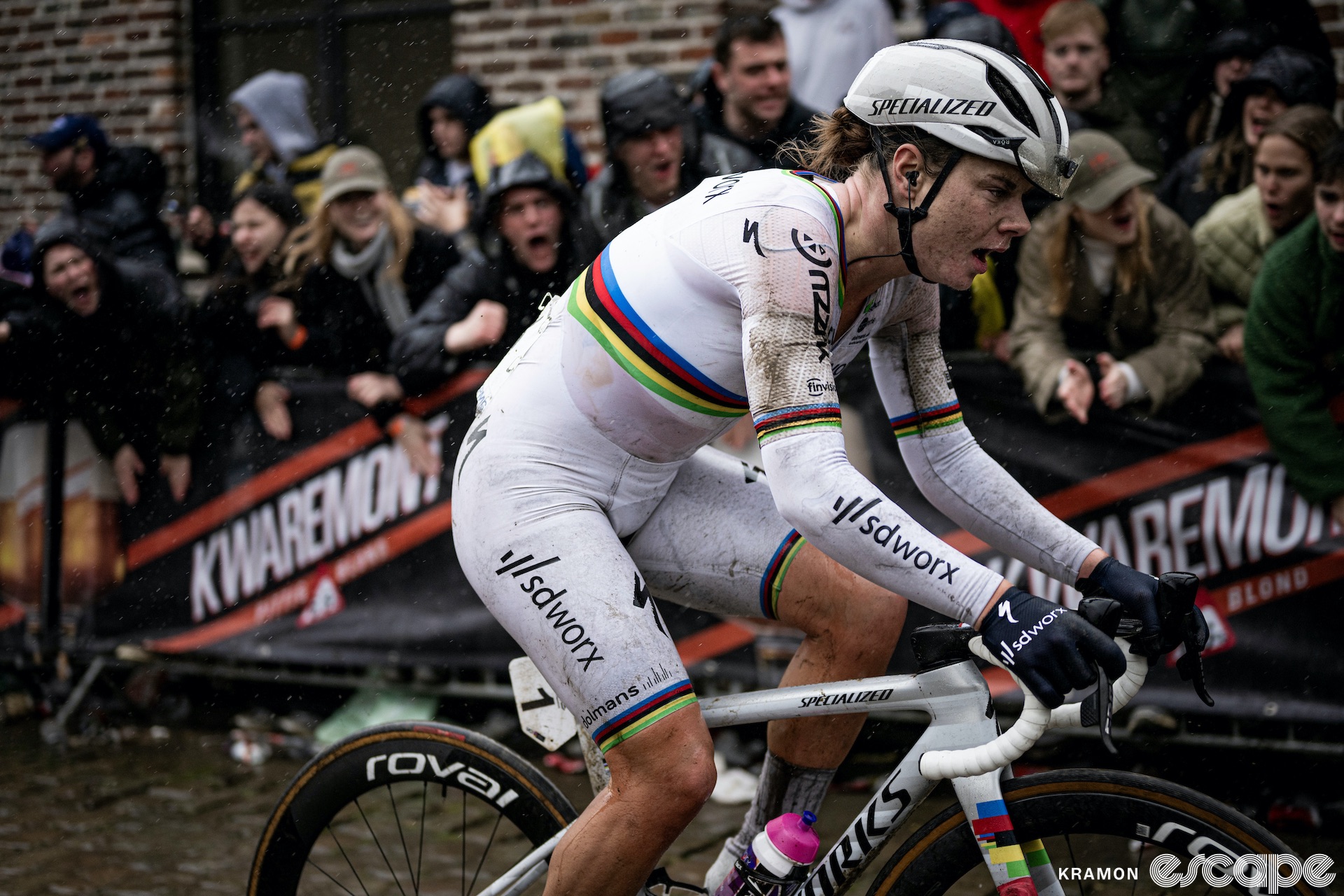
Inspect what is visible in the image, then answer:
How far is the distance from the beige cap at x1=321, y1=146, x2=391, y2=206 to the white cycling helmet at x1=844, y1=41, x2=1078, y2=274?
4266 mm

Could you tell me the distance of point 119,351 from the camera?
635cm

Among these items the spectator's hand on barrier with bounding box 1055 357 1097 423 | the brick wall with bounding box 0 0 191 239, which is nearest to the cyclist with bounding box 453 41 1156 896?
the spectator's hand on barrier with bounding box 1055 357 1097 423

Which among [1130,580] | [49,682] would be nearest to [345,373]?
[49,682]

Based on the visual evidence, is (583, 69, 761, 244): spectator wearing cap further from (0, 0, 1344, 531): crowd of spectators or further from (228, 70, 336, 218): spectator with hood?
(228, 70, 336, 218): spectator with hood

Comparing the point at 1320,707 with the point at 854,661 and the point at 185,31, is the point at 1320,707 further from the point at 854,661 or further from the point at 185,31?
the point at 185,31

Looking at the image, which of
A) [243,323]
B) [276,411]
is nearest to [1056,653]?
[276,411]

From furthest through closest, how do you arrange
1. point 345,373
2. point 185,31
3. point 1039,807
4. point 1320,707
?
point 185,31, point 345,373, point 1320,707, point 1039,807

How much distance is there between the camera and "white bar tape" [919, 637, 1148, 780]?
2131 mm

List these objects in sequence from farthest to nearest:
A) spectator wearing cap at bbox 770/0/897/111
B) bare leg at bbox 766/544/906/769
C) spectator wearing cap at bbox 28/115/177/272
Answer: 1. spectator wearing cap at bbox 28/115/177/272
2. spectator wearing cap at bbox 770/0/897/111
3. bare leg at bbox 766/544/906/769

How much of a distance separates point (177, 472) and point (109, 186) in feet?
7.33

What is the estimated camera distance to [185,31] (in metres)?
9.24

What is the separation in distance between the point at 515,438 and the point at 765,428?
1.92ft

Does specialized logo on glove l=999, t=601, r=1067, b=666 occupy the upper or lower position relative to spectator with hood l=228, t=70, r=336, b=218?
upper

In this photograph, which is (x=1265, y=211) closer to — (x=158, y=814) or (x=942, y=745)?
(x=942, y=745)
